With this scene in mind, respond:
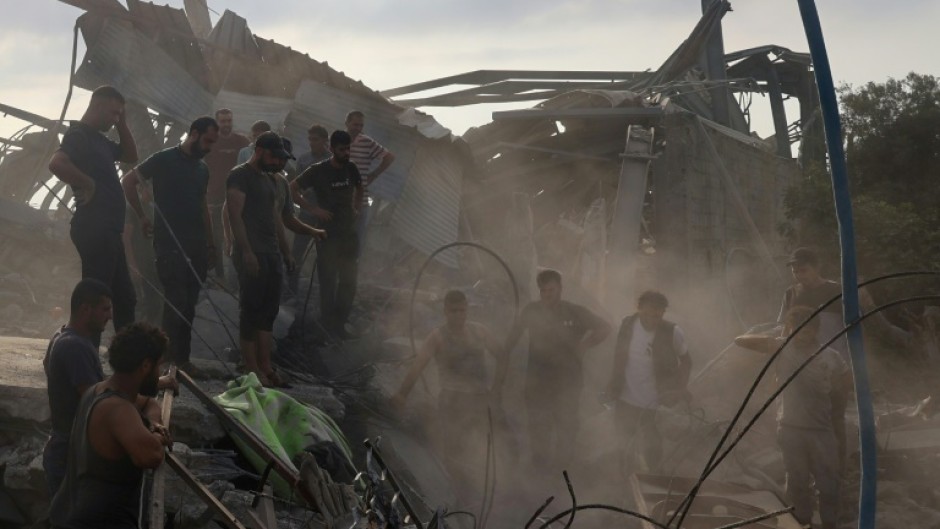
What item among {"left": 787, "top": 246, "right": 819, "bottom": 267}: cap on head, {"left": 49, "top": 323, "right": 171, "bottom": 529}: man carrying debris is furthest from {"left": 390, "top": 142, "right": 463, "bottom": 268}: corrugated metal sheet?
{"left": 49, "top": 323, "right": 171, "bottom": 529}: man carrying debris

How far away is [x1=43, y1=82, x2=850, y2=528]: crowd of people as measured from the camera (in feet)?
12.1

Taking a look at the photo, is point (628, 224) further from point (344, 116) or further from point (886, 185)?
point (886, 185)

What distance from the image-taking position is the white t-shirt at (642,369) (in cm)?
725

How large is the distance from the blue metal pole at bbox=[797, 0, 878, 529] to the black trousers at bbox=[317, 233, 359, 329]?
17.9 feet

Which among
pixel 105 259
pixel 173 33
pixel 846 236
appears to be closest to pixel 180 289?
pixel 105 259

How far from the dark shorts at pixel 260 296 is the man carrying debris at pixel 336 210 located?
0.97 metres

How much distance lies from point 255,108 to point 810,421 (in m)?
9.18

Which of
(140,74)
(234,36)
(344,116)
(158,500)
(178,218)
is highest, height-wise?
(234,36)

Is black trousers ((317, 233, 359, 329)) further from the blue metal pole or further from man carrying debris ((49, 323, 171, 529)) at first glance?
the blue metal pole

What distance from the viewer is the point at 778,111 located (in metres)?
19.8

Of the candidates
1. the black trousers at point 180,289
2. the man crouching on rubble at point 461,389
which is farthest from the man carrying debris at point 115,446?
the man crouching on rubble at point 461,389

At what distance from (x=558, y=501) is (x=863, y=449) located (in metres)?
4.66

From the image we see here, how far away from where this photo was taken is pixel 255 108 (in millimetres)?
12891

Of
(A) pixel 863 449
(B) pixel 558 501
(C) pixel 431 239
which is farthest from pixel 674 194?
(A) pixel 863 449
